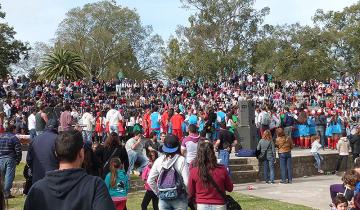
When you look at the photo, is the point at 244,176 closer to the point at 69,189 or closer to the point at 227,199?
the point at 227,199

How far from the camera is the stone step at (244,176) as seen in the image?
16.1 metres

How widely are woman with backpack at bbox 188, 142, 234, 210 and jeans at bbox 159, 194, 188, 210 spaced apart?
1.30 feet

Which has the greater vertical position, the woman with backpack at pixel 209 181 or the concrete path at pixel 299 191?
the woman with backpack at pixel 209 181

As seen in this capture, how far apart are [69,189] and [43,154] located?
3344 millimetres

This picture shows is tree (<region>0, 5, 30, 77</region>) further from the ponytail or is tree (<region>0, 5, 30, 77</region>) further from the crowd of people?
the ponytail

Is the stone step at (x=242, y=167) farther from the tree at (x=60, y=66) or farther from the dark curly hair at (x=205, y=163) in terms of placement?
the tree at (x=60, y=66)

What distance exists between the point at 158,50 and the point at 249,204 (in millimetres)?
62480

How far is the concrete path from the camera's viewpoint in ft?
42.2

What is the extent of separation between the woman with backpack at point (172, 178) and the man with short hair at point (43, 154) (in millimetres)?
1277

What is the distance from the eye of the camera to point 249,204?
1162 cm

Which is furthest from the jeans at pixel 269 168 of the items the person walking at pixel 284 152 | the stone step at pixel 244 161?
the stone step at pixel 244 161

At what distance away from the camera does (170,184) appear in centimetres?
668

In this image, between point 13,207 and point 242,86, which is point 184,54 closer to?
point 242,86

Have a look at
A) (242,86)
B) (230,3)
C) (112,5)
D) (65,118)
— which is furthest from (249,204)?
(112,5)
